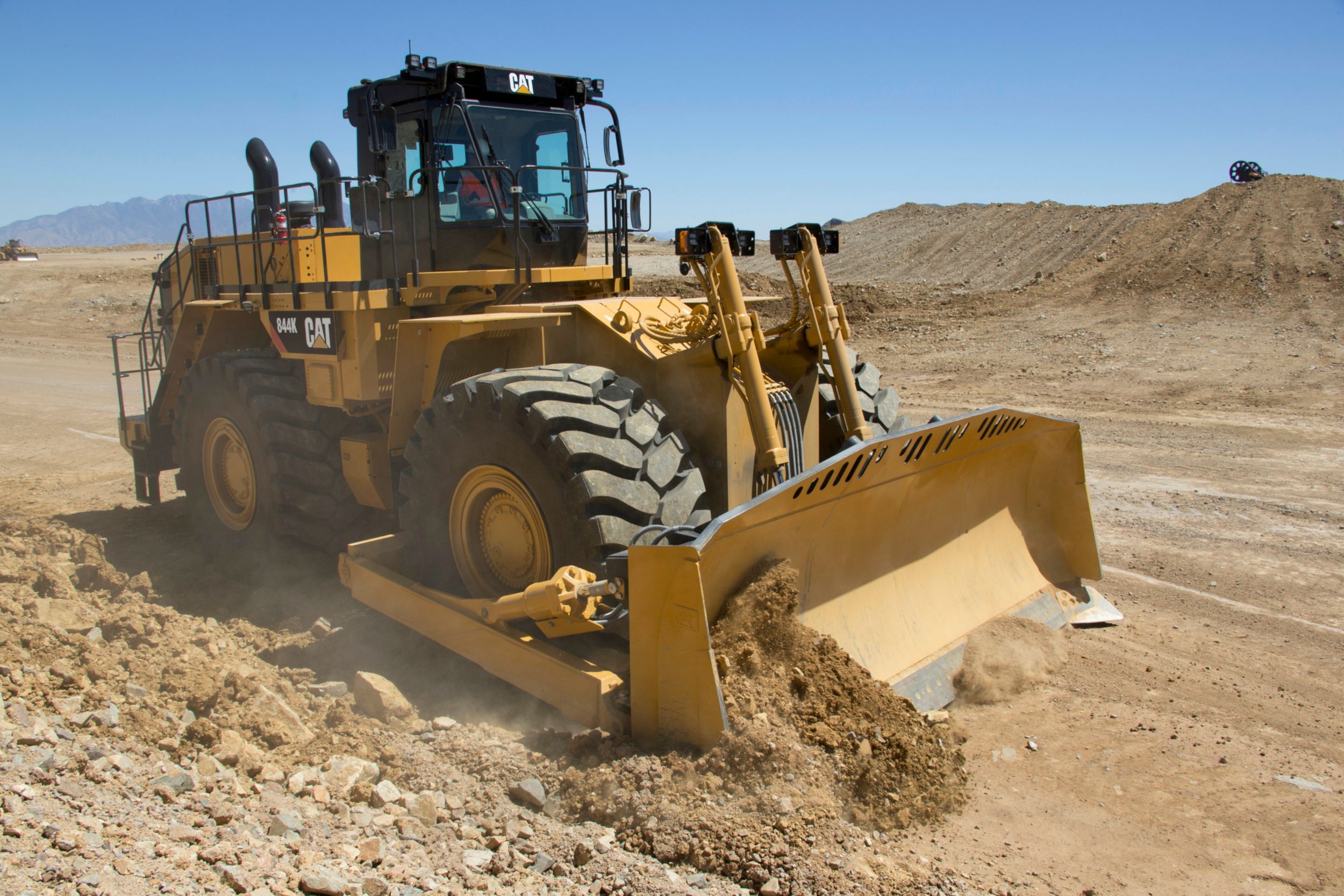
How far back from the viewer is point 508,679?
4367 millimetres

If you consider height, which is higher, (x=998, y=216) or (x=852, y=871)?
(x=998, y=216)

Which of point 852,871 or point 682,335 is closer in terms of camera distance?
point 852,871

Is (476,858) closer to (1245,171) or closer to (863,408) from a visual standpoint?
(863,408)

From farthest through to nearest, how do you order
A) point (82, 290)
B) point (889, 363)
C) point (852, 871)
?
point (82, 290), point (889, 363), point (852, 871)

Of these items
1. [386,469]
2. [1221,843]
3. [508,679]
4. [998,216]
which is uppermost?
[998,216]

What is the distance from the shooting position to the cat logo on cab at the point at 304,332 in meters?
5.66

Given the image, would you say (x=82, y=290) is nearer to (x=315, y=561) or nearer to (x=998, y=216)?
(x=315, y=561)

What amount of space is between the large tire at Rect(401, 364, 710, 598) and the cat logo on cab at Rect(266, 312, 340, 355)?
119 cm

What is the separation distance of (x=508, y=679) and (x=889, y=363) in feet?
44.0

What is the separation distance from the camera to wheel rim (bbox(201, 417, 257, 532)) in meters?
6.45

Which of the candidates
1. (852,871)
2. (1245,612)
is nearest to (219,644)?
(852,871)

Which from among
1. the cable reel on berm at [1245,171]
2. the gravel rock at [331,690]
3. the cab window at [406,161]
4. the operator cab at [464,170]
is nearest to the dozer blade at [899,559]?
the gravel rock at [331,690]

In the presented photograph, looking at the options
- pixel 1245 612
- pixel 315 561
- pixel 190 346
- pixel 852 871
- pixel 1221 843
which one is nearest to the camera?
pixel 852 871

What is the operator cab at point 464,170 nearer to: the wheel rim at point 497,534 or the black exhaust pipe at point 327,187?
the black exhaust pipe at point 327,187
